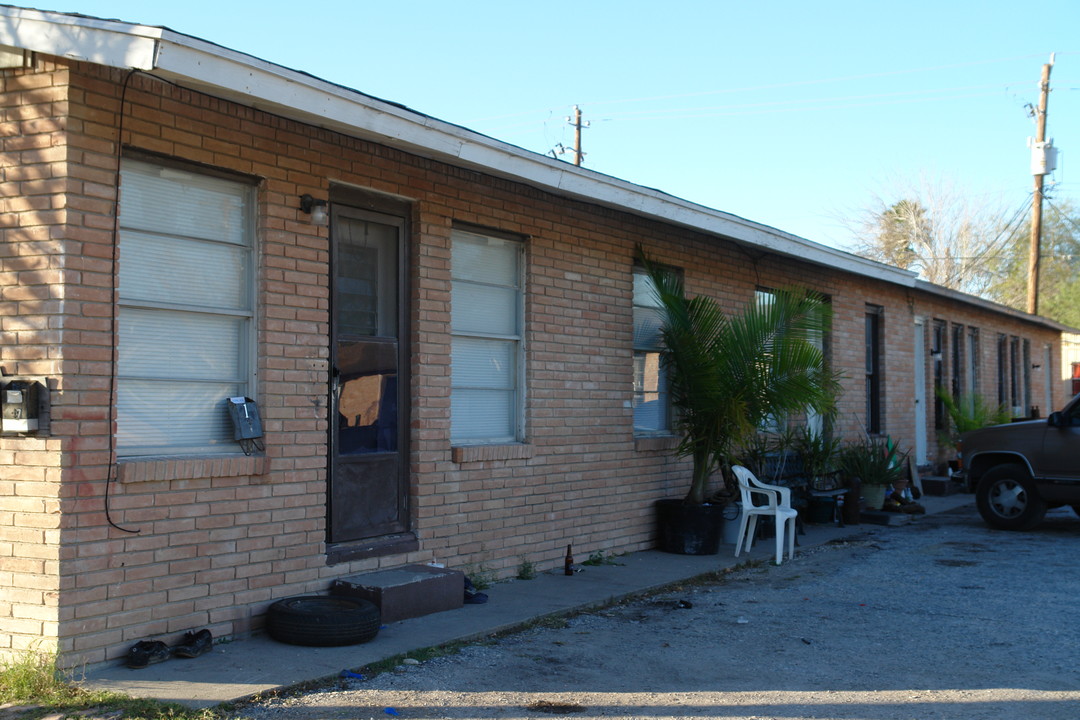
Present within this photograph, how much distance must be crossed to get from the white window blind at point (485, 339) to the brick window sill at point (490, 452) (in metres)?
0.21

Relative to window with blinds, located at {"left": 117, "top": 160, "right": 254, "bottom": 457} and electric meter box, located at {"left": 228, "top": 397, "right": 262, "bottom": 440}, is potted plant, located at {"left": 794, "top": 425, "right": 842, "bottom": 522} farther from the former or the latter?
window with blinds, located at {"left": 117, "top": 160, "right": 254, "bottom": 457}

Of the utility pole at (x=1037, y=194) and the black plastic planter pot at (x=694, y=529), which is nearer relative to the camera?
the black plastic planter pot at (x=694, y=529)

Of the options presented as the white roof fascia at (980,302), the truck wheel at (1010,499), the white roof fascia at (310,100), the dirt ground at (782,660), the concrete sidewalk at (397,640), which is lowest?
the dirt ground at (782,660)

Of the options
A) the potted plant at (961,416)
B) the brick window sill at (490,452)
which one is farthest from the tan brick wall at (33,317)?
the potted plant at (961,416)

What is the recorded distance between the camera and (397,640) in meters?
6.23

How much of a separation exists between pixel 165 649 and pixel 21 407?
1.54m

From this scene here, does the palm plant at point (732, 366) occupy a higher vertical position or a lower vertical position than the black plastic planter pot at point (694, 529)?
higher

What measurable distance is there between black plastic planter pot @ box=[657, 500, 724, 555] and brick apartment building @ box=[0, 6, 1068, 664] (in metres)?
0.32

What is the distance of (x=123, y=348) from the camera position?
5.85 metres

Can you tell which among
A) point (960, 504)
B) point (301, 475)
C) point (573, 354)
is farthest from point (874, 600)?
point (960, 504)

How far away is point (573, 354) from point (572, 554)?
1810 mm

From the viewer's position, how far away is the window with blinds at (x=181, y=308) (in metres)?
5.89

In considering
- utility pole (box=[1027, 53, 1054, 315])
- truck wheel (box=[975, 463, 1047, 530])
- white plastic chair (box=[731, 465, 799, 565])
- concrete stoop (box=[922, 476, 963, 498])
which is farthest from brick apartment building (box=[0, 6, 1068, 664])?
Result: utility pole (box=[1027, 53, 1054, 315])

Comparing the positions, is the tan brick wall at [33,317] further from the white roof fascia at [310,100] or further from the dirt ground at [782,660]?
the dirt ground at [782,660]
